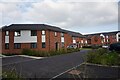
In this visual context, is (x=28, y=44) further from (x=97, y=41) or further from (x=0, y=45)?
(x=97, y=41)

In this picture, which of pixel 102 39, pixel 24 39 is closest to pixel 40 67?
pixel 24 39

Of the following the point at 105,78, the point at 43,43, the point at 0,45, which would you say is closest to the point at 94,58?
the point at 105,78

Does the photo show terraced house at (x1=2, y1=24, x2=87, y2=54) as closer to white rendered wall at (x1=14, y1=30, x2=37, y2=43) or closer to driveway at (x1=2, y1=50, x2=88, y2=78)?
white rendered wall at (x1=14, y1=30, x2=37, y2=43)

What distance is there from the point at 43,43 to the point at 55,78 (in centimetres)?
2535

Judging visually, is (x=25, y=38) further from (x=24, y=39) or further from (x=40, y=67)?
(x=40, y=67)

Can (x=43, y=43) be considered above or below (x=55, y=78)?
above

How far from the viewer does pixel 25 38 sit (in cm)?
3516

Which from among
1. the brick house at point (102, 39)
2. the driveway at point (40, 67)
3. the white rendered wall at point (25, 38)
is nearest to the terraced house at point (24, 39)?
the white rendered wall at point (25, 38)

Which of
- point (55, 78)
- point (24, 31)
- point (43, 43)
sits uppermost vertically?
point (24, 31)

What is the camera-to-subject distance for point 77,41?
2403 inches

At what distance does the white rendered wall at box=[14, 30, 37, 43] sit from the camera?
35.1 metres

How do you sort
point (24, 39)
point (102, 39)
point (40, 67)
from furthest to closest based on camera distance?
point (102, 39) → point (24, 39) → point (40, 67)

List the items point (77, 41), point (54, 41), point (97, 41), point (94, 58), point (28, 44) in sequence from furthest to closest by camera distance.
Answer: point (97, 41), point (77, 41), point (54, 41), point (28, 44), point (94, 58)

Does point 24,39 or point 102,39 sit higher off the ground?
point 102,39
